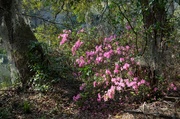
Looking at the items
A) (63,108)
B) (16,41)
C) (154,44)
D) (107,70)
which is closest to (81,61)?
(107,70)

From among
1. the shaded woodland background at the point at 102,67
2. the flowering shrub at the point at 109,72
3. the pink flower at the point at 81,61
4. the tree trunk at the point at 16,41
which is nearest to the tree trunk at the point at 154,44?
the shaded woodland background at the point at 102,67

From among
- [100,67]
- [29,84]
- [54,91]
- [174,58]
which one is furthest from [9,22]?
[174,58]

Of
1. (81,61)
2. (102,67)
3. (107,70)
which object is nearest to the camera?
(107,70)

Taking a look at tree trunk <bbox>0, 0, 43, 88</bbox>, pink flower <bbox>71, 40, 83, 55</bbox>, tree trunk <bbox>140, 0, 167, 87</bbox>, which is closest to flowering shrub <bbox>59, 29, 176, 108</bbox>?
pink flower <bbox>71, 40, 83, 55</bbox>

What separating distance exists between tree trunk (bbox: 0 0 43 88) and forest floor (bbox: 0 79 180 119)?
58 cm

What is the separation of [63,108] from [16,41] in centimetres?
237

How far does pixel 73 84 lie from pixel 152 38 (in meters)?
2.82

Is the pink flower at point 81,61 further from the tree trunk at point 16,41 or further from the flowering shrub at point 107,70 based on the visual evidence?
the tree trunk at point 16,41

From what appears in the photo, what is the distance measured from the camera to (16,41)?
690 centimetres

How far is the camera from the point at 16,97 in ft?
21.3

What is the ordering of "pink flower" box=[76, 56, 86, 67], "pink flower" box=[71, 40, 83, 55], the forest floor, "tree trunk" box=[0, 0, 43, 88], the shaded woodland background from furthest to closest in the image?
"tree trunk" box=[0, 0, 43, 88] < "pink flower" box=[71, 40, 83, 55] < "pink flower" box=[76, 56, 86, 67] < the shaded woodland background < the forest floor

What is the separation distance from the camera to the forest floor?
4816mm

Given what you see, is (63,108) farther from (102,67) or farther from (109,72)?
(109,72)

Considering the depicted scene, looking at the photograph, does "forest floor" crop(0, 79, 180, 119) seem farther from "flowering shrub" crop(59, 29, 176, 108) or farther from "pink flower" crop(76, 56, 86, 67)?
"pink flower" crop(76, 56, 86, 67)
